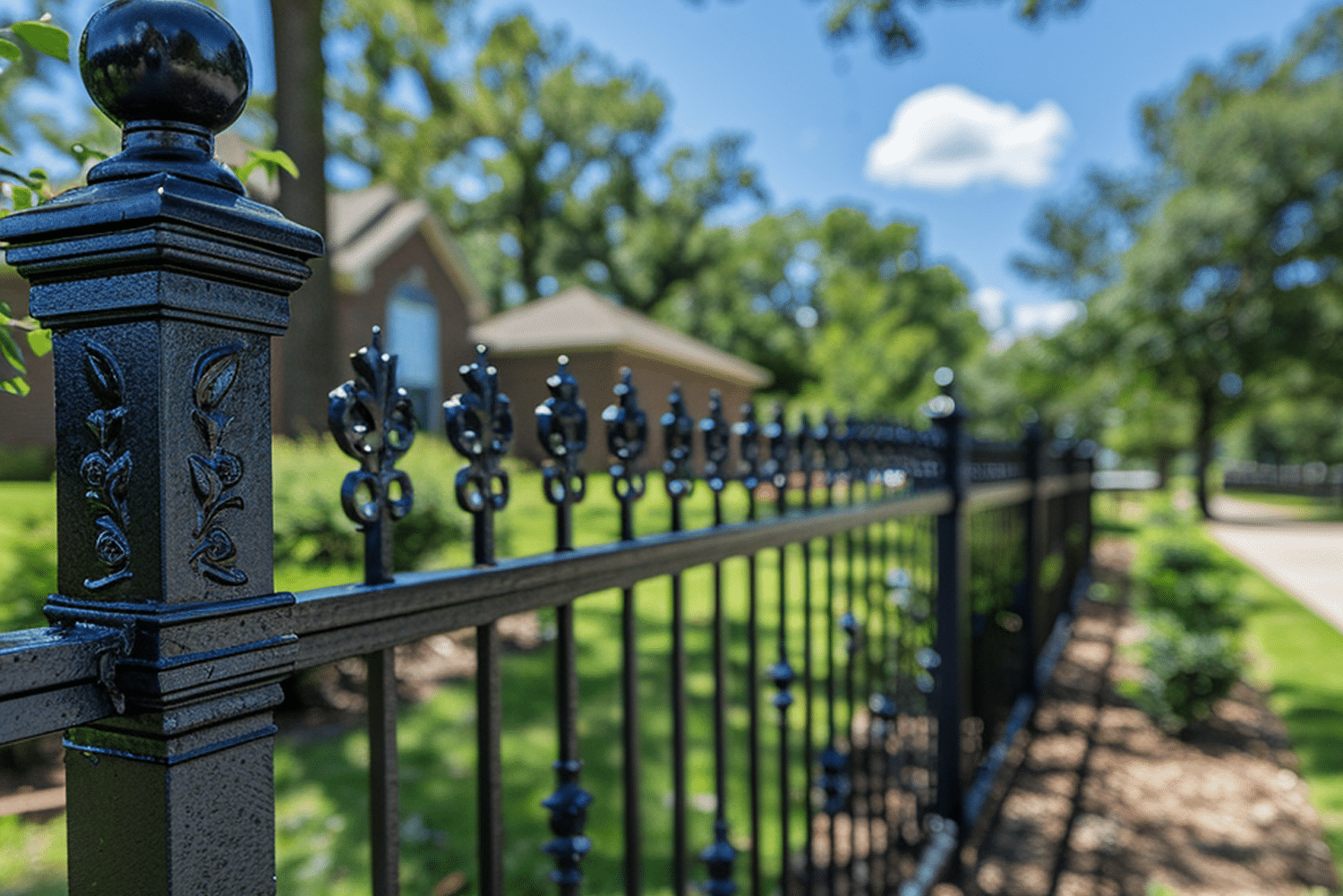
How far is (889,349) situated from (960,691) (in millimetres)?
22581

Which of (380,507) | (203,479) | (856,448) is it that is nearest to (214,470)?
(203,479)

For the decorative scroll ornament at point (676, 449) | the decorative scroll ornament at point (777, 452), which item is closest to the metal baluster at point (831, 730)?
the decorative scroll ornament at point (777, 452)

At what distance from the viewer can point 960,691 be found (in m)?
3.32

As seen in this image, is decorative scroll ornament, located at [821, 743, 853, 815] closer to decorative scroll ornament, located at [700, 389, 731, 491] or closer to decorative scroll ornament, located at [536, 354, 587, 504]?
decorative scroll ornament, located at [700, 389, 731, 491]

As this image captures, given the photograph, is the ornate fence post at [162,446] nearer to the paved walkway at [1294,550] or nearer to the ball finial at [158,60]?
the ball finial at [158,60]

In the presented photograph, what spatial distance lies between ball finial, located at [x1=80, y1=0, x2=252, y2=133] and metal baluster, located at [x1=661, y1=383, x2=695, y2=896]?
85 centimetres

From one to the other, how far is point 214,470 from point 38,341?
1.73 feet

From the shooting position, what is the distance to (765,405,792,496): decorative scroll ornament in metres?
1.84

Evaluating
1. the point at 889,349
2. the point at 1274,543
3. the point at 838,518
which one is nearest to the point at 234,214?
the point at 838,518

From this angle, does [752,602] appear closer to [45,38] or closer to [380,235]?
[45,38]

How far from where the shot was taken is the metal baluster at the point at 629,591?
135 cm

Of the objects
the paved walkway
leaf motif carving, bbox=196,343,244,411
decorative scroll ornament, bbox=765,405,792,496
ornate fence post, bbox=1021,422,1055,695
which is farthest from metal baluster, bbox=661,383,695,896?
the paved walkway

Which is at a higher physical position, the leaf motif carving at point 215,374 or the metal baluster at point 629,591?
the leaf motif carving at point 215,374

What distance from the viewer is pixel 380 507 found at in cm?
94
